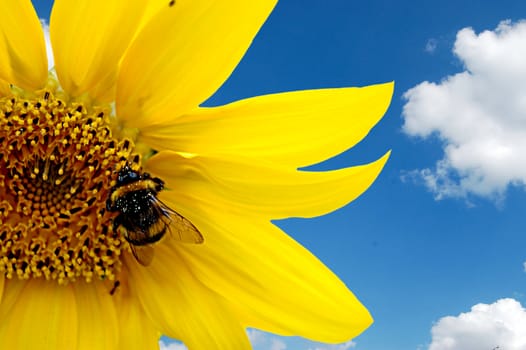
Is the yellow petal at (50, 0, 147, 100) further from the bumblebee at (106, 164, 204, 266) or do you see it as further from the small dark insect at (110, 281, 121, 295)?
the small dark insect at (110, 281, 121, 295)

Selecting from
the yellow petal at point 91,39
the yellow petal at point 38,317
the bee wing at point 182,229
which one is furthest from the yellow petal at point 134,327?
the yellow petal at point 91,39

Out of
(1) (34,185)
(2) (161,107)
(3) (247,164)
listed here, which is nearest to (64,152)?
(1) (34,185)

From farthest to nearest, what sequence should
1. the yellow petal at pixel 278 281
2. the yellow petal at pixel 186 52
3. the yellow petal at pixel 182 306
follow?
the yellow petal at pixel 182 306 → the yellow petal at pixel 278 281 → the yellow petal at pixel 186 52

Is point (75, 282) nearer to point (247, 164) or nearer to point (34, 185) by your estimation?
point (34, 185)

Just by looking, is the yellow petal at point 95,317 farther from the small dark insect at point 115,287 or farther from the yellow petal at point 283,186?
the yellow petal at point 283,186

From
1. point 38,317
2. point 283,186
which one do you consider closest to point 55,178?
point 38,317

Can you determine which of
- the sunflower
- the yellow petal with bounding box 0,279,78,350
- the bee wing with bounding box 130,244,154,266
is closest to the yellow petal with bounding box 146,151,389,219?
the sunflower
